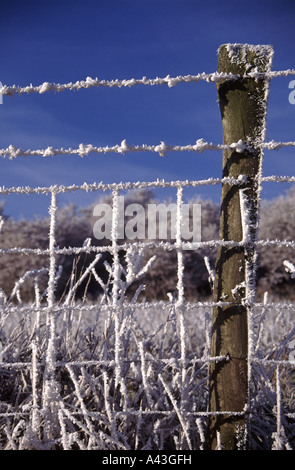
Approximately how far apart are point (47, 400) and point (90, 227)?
1360 centimetres

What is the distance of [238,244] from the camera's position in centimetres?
241

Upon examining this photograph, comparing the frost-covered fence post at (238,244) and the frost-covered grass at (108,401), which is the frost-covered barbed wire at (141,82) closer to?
the frost-covered fence post at (238,244)

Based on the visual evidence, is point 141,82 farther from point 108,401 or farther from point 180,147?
point 108,401

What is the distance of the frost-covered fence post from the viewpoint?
2.43m

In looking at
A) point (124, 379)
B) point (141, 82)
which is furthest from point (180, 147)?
point (124, 379)

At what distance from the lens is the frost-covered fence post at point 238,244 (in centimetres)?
243

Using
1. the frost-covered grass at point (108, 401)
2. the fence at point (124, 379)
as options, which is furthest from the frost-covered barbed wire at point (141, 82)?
the frost-covered grass at point (108, 401)

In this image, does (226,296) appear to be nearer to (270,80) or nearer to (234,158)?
(234,158)

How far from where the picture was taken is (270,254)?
14.1 meters

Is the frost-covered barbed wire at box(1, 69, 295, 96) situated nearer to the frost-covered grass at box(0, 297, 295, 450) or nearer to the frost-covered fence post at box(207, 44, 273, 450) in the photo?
the frost-covered fence post at box(207, 44, 273, 450)

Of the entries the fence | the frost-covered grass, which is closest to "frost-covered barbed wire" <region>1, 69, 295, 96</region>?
the fence

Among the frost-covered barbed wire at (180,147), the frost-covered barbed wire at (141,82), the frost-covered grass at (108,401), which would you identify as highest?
the frost-covered barbed wire at (141,82)

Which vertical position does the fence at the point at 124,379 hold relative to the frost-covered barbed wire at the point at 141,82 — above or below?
below
